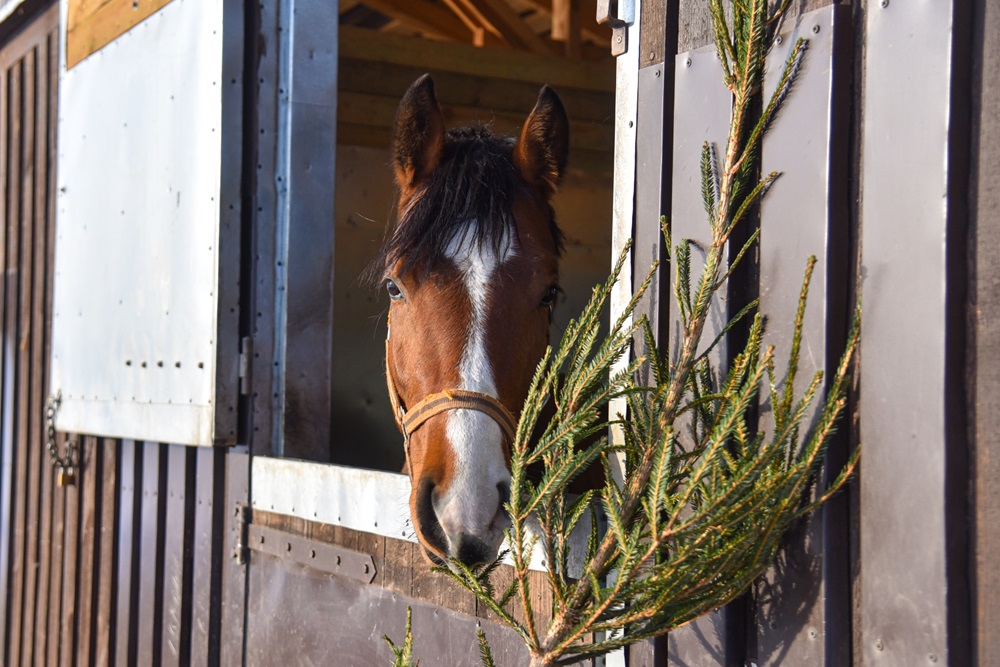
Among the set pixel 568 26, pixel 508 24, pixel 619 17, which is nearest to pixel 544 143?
pixel 619 17

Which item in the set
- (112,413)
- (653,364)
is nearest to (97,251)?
(112,413)

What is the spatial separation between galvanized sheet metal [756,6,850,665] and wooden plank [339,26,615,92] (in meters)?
2.86

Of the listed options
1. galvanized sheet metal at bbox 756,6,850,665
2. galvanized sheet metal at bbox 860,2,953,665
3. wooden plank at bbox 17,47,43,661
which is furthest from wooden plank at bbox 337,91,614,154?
galvanized sheet metal at bbox 860,2,953,665

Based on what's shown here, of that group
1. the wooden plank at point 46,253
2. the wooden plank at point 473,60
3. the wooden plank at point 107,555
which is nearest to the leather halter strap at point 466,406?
the wooden plank at point 107,555

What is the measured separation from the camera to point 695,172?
158 centimetres

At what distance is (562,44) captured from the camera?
502 cm

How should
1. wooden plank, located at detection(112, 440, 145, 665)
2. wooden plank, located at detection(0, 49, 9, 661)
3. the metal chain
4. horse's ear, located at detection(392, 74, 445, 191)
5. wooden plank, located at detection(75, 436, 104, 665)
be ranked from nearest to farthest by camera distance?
1. horse's ear, located at detection(392, 74, 445, 191)
2. wooden plank, located at detection(112, 440, 145, 665)
3. wooden plank, located at detection(75, 436, 104, 665)
4. the metal chain
5. wooden plank, located at detection(0, 49, 9, 661)

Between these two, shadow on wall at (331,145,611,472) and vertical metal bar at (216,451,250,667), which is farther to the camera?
shadow on wall at (331,145,611,472)

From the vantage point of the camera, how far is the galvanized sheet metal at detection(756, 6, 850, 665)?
53.0 inches

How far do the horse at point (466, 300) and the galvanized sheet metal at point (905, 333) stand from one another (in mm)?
590

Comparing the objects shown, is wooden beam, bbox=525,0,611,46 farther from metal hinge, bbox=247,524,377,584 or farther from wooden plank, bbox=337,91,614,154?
metal hinge, bbox=247,524,377,584

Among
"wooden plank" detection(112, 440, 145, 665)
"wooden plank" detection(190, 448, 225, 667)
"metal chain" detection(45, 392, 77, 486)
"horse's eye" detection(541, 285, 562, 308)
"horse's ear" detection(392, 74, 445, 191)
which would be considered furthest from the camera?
"metal chain" detection(45, 392, 77, 486)

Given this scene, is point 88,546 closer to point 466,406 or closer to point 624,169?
point 466,406

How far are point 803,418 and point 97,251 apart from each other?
9.30 feet
